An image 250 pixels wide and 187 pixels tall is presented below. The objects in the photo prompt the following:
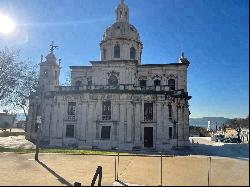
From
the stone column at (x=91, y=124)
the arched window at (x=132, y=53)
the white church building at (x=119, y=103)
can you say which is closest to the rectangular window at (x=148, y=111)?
the white church building at (x=119, y=103)

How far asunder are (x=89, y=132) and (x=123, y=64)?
10670 mm

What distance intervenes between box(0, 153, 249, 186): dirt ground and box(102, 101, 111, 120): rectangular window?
13780mm

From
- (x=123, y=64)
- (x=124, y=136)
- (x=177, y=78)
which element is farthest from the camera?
(x=177, y=78)

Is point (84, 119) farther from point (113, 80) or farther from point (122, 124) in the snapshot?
point (113, 80)

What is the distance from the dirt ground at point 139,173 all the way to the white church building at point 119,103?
13.1 meters

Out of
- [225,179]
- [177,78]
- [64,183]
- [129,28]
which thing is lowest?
[64,183]

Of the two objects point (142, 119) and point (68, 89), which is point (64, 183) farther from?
point (68, 89)

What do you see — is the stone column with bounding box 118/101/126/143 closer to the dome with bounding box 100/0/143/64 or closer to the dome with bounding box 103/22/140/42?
the dome with bounding box 100/0/143/64

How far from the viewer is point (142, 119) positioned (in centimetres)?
3650

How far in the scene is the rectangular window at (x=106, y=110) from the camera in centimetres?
3666

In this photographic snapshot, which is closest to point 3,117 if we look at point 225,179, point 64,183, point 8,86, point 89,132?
point 8,86

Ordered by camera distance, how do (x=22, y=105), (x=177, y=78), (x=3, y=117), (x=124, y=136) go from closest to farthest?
(x=124, y=136) → (x=177, y=78) → (x=22, y=105) → (x=3, y=117)

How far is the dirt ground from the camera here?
6.16 meters

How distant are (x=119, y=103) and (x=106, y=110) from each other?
2.12 m
